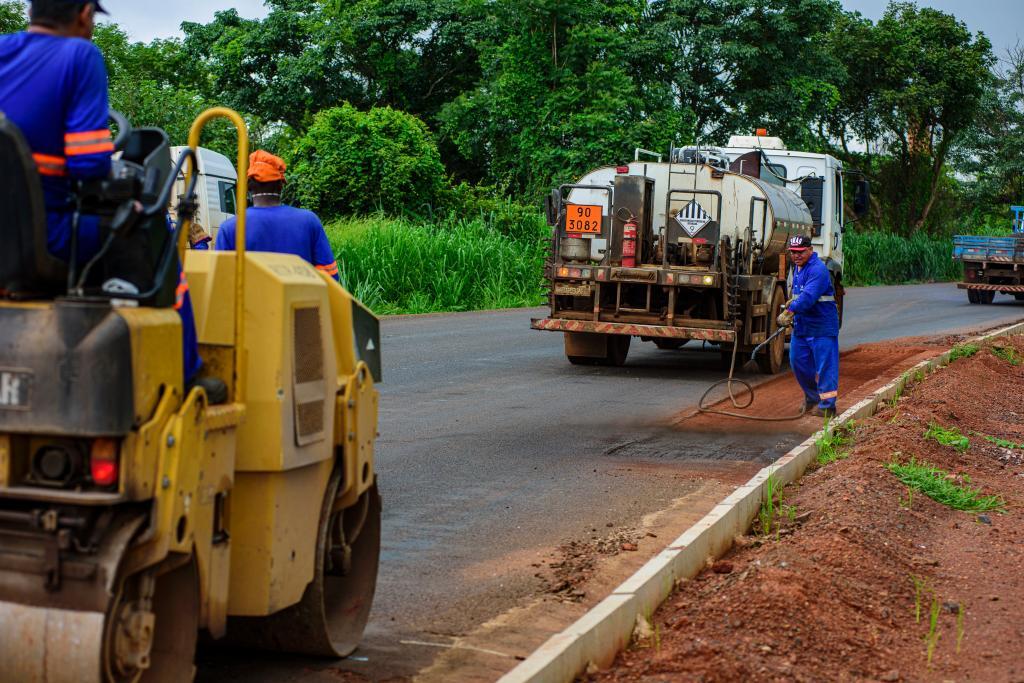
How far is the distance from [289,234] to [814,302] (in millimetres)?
6992

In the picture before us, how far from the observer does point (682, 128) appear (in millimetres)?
39844

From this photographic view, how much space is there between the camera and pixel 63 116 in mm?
3490

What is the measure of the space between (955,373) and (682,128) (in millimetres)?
25645

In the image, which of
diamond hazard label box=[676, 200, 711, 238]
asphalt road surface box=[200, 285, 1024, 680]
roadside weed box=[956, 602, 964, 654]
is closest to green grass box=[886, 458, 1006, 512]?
asphalt road surface box=[200, 285, 1024, 680]

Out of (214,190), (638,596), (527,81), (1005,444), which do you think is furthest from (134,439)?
(527,81)

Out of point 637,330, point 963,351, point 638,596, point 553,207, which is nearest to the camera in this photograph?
point 638,596

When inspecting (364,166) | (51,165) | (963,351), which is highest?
(364,166)

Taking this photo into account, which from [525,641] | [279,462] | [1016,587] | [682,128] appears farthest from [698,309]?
[682,128]

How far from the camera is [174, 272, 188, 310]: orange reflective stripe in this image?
3609mm

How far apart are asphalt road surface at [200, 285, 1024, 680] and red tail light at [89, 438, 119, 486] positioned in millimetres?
1593

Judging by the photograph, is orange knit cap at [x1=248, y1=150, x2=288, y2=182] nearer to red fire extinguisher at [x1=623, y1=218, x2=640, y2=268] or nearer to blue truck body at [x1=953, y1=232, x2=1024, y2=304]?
red fire extinguisher at [x1=623, y1=218, x2=640, y2=268]

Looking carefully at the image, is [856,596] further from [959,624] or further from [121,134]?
[121,134]

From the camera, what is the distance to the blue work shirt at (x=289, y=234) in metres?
6.21

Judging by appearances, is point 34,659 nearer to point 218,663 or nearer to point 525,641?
point 218,663
